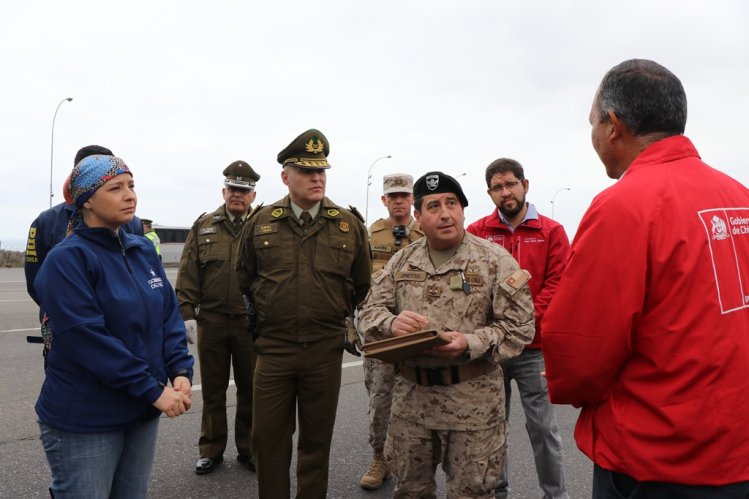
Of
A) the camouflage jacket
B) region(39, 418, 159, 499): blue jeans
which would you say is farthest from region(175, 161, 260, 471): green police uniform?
region(39, 418, 159, 499): blue jeans

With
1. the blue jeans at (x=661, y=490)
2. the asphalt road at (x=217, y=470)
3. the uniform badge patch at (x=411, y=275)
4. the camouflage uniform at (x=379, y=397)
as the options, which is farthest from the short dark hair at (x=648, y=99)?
the asphalt road at (x=217, y=470)

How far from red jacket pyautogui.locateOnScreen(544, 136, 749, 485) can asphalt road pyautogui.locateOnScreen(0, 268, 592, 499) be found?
2.30 metres

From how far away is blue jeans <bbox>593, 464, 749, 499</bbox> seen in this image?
5.08ft

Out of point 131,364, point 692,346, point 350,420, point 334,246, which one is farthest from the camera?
point 350,420

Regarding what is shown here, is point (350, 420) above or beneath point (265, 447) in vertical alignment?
beneath

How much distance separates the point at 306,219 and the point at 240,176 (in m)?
1.34

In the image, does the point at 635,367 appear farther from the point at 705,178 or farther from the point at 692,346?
the point at 705,178

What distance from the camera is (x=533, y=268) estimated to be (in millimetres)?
3684

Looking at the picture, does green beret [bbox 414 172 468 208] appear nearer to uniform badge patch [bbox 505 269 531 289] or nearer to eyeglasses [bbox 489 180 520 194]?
uniform badge patch [bbox 505 269 531 289]

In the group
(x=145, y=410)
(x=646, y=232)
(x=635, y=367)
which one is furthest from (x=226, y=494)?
(x=646, y=232)

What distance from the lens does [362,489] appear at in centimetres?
380

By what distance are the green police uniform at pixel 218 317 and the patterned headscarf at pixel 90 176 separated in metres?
1.94

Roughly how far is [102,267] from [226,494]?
2.04 m

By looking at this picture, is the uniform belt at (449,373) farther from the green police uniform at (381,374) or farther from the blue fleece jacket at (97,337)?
the blue fleece jacket at (97,337)
